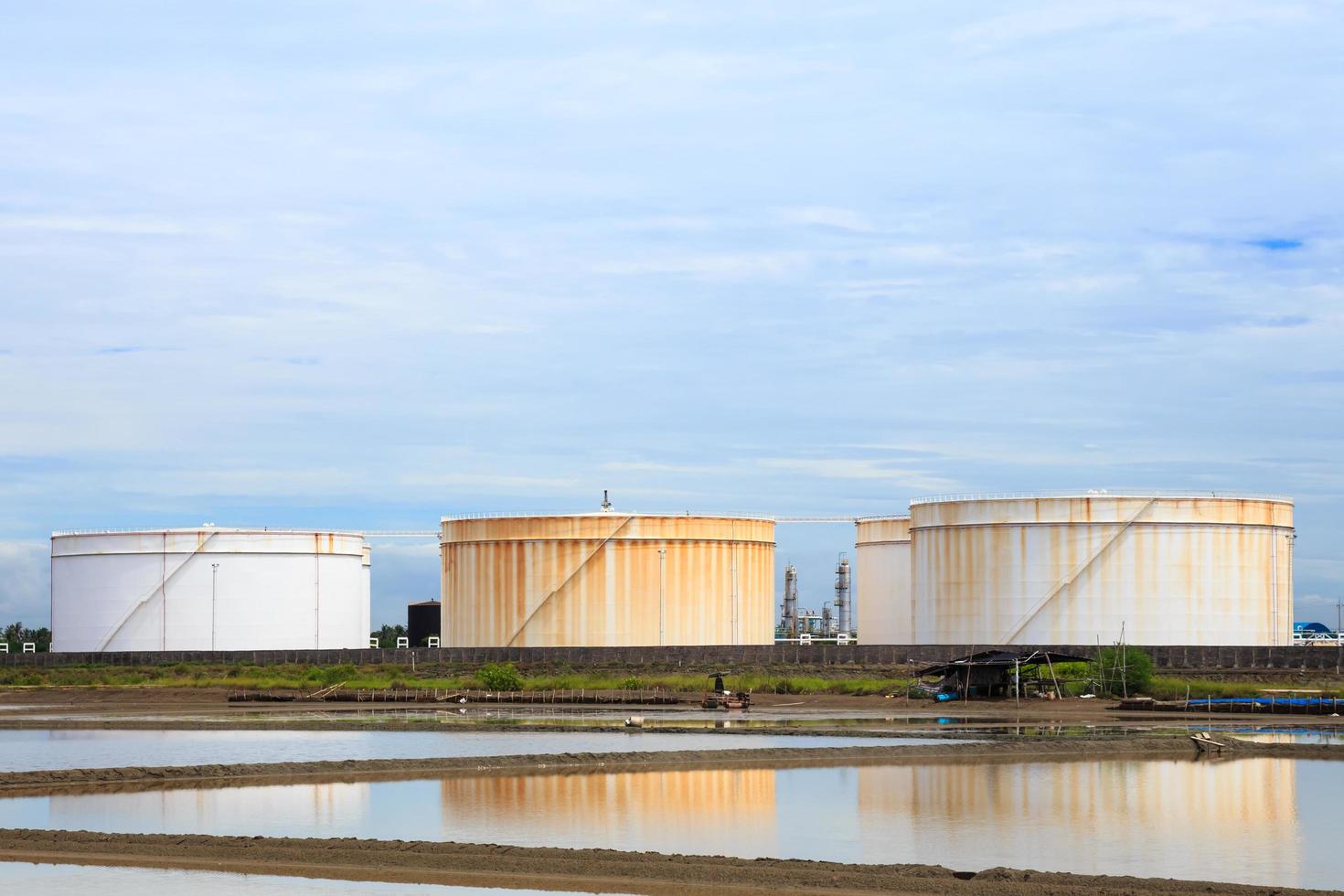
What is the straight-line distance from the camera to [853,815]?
23.7 metres

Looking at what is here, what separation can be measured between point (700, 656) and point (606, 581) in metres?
7.23

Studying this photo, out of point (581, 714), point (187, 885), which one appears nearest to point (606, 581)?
point (581, 714)

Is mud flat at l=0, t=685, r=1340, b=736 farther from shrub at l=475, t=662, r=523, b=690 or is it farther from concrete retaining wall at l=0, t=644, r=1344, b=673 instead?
concrete retaining wall at l=0, t=644, r=1344, b=673

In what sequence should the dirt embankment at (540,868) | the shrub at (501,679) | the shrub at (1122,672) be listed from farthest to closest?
the shrub at (501,679), the shrub at (1122,672), the dirt embankment at (540,868)

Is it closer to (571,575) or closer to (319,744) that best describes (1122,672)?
(319,744)

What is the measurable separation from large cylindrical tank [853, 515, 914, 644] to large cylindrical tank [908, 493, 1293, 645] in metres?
17.5

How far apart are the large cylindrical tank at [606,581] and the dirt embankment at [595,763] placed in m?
37.7

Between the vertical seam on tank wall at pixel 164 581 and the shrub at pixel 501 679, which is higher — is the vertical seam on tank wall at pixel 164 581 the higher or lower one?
the higher one

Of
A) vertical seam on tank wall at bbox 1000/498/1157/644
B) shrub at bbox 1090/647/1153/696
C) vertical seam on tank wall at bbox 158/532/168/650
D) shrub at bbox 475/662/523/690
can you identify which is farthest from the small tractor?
vertical seam on tank wall at bbox 158/532/168/650

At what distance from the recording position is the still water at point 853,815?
20047 millimetres

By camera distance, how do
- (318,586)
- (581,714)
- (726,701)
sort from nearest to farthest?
(581,714)
(726,701)
(318,586)

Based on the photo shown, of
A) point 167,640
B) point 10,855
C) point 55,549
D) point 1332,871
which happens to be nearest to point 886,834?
point 1332,871

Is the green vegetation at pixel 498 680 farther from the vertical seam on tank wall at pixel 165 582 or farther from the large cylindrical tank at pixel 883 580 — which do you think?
the large cylindrical tank at pixel 883 580

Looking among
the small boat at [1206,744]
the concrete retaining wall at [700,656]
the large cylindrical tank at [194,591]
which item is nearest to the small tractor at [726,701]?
the concrete retaining wall at [700,656]
